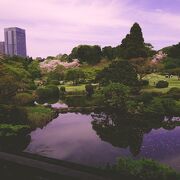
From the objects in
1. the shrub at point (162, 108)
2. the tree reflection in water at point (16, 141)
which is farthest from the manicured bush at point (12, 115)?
the shrub at point (162, 108)

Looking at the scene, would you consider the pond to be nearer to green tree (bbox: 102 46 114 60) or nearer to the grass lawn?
the grass lawn

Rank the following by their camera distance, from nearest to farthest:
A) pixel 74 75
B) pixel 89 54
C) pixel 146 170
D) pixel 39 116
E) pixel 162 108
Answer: pixel 146 170, pixel 39 116, pixel 162 108, pixel 74 75, pixel 89 54

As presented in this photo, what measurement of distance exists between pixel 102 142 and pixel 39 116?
712 cm

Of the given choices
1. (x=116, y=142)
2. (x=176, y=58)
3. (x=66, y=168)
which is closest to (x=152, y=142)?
(x=116, y=142)

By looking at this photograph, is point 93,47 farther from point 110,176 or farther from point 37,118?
point 110,176

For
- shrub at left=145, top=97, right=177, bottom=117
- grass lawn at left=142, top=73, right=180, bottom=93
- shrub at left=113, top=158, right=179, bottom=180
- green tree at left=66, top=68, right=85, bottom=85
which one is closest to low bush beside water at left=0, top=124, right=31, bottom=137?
shrub at left=113, top=158, right=179, bottom=180

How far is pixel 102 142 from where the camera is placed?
16312 millimetres

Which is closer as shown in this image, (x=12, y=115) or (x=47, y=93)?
(x=12, y=115)

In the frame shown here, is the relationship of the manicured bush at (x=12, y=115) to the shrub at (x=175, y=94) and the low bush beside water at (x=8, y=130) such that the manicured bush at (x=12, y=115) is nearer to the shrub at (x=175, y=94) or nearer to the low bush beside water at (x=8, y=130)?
the low bush beside water at (x=8, y=130)

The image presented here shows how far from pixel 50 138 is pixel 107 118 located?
6352mm

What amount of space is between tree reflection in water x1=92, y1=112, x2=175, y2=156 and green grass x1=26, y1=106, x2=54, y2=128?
3278 mm

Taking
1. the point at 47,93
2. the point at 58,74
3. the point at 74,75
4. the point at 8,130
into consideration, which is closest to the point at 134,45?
the point at 74,75

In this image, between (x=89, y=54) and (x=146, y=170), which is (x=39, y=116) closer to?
(x=146, y=170)

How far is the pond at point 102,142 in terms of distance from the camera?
13.8 meters
